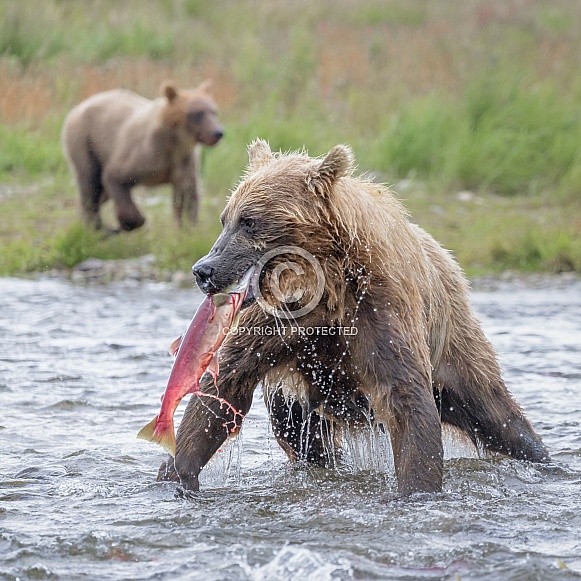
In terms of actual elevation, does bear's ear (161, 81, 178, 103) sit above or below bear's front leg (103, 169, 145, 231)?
above

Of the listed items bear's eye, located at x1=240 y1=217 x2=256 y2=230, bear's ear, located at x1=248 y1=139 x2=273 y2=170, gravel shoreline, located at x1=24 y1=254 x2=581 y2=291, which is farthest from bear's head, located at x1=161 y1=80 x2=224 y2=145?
bear's eye, located at x1=240 y1=217 x2=256 y2=230

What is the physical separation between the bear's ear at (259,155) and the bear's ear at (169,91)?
6374mm

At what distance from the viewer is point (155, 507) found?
13.2 feet

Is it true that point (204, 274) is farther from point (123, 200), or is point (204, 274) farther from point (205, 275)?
point (123, 200)

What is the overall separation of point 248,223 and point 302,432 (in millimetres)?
1057

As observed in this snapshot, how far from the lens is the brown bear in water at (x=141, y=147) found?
33.6 feet

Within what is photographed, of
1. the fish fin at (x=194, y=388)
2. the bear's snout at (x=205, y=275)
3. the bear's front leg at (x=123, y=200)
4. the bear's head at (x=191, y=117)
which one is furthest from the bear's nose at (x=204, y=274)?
the bear's head at (x=191, y=117)

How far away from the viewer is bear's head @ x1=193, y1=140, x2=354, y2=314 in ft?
12.9

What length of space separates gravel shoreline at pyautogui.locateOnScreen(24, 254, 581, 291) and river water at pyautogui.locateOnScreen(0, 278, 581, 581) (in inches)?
84.1

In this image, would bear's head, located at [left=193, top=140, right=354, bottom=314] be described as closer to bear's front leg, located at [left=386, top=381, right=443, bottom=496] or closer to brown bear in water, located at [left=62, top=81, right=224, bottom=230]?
bear's front leg, located at [left=386, top=381, right=443, bottom=496]

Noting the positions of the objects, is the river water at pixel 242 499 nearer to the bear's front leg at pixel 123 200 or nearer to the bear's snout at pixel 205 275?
the bear's snout at pixel 205 275

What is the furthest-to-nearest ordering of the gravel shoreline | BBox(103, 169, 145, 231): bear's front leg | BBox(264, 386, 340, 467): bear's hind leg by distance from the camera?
BBox(103, 169, 145, 231): bear's front leg → the gravel shoreline → BBox(264, 386, 340, 467): bear's hind leg

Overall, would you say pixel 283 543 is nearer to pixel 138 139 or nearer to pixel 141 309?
pixel 141 309

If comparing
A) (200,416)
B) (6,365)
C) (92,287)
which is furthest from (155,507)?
(92,287)
